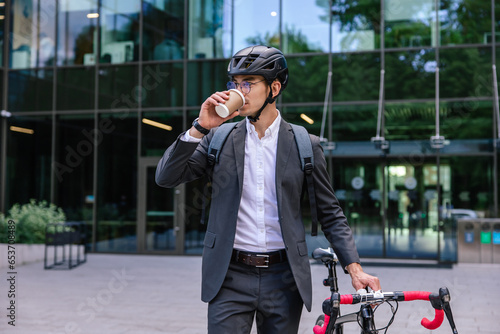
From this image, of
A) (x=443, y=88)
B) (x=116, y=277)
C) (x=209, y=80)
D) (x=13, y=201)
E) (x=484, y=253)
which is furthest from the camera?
(x=13, y=201)

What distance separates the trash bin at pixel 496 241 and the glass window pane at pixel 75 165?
9808mm

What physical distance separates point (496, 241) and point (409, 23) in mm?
5433

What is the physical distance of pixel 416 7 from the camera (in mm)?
14148

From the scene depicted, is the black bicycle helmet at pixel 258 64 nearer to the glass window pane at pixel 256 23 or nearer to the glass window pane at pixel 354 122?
the glass window pane at pixel 354 122

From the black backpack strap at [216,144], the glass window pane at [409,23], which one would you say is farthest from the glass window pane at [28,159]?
the black backpack strap at [216,144]

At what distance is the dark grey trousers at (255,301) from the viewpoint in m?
2.73

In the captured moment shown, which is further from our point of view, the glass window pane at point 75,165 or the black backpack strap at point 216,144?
the glass window pane at point 75,165

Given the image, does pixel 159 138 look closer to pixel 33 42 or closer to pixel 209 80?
pixel 209 80

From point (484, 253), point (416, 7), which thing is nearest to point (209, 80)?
point (416, 7)

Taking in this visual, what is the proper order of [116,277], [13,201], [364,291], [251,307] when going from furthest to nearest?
[13,201] < [116,277] < [251,307] < [364,291]

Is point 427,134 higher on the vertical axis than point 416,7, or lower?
lower

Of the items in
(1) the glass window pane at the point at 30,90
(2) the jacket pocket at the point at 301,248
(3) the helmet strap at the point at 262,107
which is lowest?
(2) the jacket pocket at the point at 301,248

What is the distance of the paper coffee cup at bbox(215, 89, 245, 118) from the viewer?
2363 millimetres

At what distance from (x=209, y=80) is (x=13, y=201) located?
6309 mm
